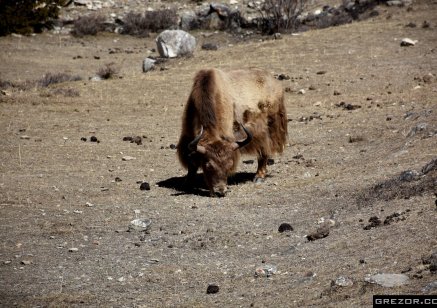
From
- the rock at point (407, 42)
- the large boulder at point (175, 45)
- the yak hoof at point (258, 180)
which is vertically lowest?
the large boulder at point (175, 45)

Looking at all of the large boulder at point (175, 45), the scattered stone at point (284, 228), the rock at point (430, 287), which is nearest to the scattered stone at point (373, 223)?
the scattered stone at point (284, 228)

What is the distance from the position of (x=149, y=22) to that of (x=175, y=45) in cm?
860

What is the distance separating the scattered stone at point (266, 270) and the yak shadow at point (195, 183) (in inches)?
146

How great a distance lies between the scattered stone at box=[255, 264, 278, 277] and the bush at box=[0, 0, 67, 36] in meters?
26.0

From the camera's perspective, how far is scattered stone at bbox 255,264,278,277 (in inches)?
311

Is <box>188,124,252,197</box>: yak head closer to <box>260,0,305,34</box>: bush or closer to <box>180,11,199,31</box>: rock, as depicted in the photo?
<box>260,0,305,34</box>: bush

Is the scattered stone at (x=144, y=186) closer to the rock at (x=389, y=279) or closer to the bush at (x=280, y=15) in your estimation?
the rock at (x=389, y=279)

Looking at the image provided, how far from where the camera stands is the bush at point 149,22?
33.6m

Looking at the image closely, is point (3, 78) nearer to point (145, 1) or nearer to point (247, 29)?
point (247, 29)

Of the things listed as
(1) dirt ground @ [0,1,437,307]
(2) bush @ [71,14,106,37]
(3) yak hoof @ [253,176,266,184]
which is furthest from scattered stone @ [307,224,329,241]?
(2) bush @ [71,14,106,37]

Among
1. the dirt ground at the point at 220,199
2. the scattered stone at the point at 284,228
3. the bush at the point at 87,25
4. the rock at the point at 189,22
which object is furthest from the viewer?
the rock at the point at 189,22

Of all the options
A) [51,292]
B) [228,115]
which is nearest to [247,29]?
[228,115]

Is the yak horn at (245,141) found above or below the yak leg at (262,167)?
above

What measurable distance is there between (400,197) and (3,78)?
17.1 m
